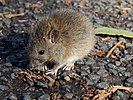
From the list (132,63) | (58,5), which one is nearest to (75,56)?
(132,63)

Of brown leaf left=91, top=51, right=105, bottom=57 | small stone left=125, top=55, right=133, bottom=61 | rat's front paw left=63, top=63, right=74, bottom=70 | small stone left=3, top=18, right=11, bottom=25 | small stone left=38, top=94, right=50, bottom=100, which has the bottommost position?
small stone left=38, top=94, right=50, bottom=100

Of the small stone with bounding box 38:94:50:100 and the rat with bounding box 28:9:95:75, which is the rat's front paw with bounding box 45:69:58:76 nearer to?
the rat with bounding box 28:9:95:75

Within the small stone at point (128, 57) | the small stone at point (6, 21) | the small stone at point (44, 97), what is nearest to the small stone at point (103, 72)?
the small stone at point (128, 57)

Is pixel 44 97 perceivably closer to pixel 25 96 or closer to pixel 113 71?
pixel 25 96

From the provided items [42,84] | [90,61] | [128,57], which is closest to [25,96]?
[42,84]

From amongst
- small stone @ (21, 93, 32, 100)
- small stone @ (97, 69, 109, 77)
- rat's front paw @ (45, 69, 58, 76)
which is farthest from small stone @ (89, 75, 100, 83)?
small stone @ (21, 93, 32, 100)

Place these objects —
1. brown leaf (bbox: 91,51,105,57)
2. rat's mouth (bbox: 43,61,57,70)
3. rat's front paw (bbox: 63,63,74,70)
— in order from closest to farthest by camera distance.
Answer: rat's front paw (bbox: 63,63,74,70) < rat's mouth (bbox: 43,61,57,70) < brown leaf (bbox: 91,51,105,57)

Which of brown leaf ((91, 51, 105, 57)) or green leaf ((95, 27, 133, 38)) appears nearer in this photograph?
brown leaf ((91, 51, 105, 57))

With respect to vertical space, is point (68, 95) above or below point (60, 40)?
below
